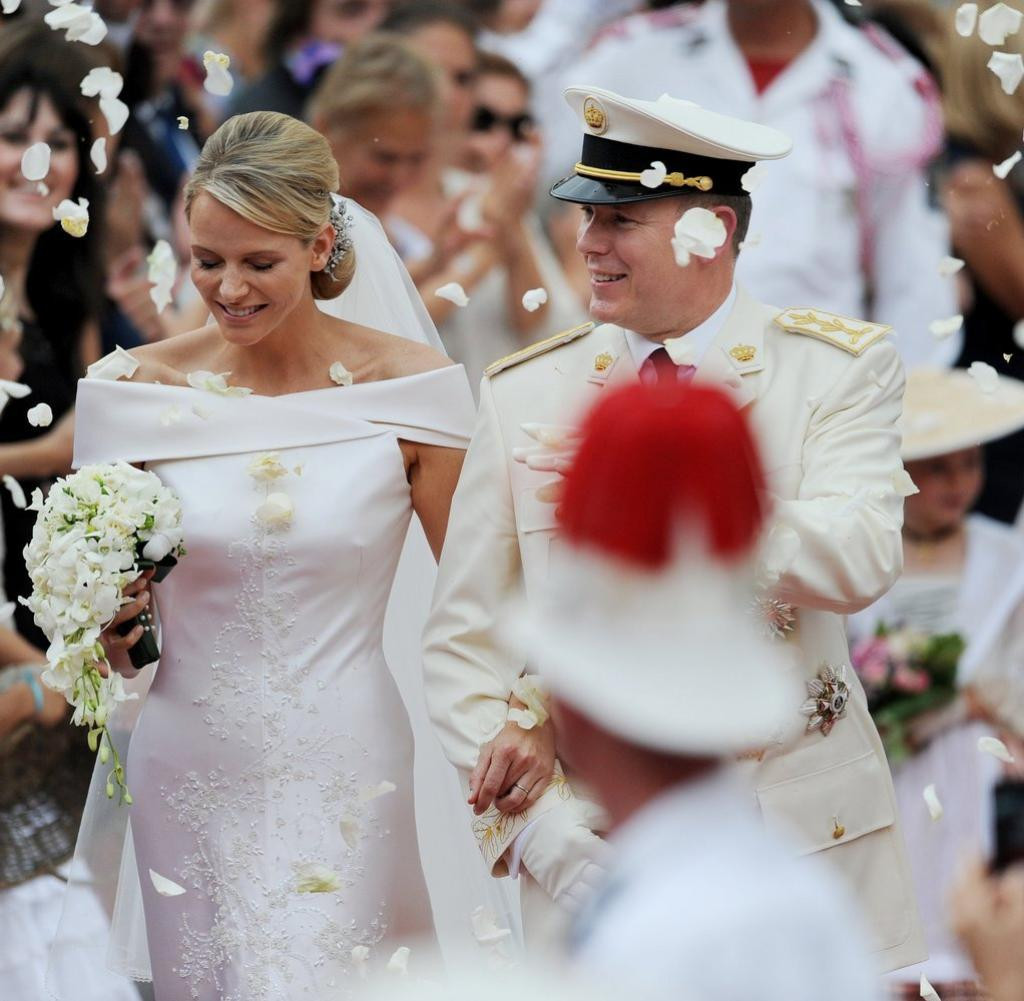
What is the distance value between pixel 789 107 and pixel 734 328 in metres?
2.89

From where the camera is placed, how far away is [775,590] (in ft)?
10.8

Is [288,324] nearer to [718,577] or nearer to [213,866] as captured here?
[213,866]

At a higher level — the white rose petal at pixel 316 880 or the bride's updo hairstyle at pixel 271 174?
the bride's updo hairstyle at pixel 271 174

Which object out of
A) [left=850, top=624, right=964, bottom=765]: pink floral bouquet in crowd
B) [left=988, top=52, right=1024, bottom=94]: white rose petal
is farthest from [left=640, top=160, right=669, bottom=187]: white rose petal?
[left=850, top=624, right=964, bottom=765]: pink floral bouquet in crowd

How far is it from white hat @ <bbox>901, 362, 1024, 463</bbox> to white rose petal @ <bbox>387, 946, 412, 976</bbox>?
9.42 ft

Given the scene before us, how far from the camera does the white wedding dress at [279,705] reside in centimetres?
392

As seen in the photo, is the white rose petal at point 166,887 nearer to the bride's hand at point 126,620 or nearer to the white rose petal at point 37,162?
the bride's hand at point 126,620

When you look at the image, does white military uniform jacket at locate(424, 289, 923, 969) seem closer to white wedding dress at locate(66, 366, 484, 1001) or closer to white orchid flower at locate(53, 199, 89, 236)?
white wedding dress at locate(66, 366, 484, 1001)

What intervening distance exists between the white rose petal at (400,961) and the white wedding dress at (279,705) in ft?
0.12

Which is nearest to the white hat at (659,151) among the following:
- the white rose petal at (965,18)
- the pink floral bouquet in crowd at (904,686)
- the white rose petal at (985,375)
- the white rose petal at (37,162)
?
the white rose petal at (985,375)

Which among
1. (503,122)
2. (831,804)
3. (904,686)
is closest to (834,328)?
(831,804)

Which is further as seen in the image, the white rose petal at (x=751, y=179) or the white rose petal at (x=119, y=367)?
the white rose petal at (x=119, y=367)

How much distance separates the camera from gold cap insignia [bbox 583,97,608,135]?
12.1ft

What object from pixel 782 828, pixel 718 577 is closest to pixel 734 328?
pixel 782 828
